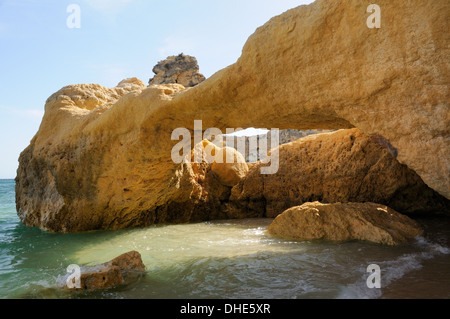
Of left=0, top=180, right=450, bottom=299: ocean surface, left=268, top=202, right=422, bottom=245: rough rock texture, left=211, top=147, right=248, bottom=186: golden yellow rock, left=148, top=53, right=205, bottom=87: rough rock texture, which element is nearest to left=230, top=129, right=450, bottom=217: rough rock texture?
left=211, top=147, right=248, bottom=186: golden yellow rock

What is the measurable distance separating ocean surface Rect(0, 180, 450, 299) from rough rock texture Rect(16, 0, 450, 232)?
1104 mm

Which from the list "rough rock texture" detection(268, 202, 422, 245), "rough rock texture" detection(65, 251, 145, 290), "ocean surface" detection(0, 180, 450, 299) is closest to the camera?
"ocean surface" detection(0, 180, 450, 299)

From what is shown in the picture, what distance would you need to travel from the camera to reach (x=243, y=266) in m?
3.42

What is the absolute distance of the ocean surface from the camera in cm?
264

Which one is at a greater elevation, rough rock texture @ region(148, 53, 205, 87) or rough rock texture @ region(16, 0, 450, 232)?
rough rock texture @ region(148, 53, 205, 87)

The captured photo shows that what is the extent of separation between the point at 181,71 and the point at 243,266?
62.0 feet

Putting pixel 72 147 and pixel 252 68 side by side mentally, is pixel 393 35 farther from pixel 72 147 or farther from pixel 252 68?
pixel 72 147

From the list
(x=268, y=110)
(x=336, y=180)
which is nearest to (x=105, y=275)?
(x=268, y=110)

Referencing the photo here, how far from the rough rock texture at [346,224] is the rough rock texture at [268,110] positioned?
1383 mm

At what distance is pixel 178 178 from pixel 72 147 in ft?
8.31

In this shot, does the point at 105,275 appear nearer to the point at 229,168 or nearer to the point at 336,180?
the point at 336,180

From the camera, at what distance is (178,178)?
723 cm

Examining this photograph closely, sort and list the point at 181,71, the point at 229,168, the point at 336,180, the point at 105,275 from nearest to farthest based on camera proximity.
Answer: the point at 105,275, the point at 336,180, the point at 229,168, the point at 181,71

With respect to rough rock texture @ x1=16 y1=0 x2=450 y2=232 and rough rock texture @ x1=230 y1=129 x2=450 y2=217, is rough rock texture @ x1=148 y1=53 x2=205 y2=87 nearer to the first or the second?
rough rock texture @ x1=16 y1=0 x2=450 y2=232
